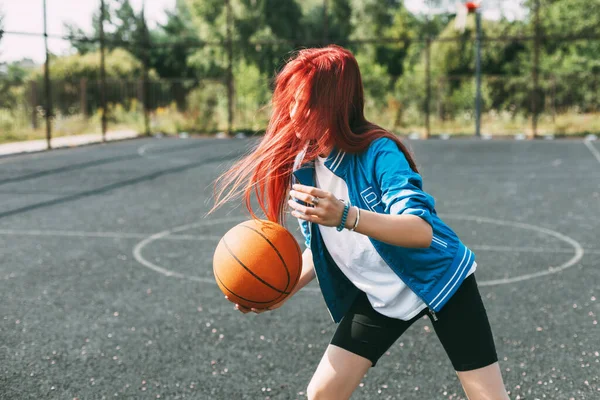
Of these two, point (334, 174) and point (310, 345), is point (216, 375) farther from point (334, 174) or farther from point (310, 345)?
point (334, 174)

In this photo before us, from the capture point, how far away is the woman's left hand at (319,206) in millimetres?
2055

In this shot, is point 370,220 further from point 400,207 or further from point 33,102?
point 33,102

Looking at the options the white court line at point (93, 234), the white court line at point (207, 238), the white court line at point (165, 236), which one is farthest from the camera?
the white court line at point (93, 234)

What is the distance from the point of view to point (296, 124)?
2348 millimetres

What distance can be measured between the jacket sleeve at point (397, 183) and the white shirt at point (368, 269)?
20 centimetres

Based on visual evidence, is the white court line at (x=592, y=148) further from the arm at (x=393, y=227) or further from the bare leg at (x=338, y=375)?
the arm at (x=393, y=227)

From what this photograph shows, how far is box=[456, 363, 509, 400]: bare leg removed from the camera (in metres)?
2.42

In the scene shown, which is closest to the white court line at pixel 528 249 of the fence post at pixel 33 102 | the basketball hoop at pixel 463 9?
the basketball hoop at pixel 463 9

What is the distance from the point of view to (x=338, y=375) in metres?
2.50

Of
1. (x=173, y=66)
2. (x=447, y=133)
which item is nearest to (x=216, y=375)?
(x=447, y=133)

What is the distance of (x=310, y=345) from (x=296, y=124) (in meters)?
2.39

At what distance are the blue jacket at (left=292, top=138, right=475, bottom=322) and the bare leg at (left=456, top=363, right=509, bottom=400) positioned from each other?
0.26 meters

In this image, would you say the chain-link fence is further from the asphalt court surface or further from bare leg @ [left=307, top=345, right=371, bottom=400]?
bare leg @ [left=307, top=345, right=371, bottom=400]

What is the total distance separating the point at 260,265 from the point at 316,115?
67 centimetres
